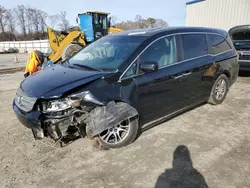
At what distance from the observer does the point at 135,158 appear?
2951 mm

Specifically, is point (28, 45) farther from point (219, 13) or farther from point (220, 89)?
point (220, 89)

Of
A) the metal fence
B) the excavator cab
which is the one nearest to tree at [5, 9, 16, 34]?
the metal fence

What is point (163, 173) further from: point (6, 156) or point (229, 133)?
point (6, 156)

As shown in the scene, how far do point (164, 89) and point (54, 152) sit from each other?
2026mm

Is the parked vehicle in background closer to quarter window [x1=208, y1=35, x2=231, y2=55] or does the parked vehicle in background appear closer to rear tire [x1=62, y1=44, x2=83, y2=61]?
quarter window [x1=208, y1=35, x2=231, y2=55]

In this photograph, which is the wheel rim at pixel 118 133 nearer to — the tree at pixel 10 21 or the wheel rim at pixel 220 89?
the wheel rim at pixel 220 89

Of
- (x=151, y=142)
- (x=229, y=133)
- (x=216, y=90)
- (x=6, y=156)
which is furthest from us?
(x=216, y=90)

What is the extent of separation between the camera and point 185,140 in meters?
3.41

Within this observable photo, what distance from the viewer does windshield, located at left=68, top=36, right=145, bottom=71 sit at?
10.6ft

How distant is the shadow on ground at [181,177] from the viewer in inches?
95.6

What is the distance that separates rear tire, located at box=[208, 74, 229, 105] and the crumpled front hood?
2892 mm

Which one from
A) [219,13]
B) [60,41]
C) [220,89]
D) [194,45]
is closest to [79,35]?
[60,41]

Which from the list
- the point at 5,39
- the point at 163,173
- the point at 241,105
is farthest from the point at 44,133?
the point at 5,39

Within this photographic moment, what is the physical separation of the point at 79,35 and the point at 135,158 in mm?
9111
